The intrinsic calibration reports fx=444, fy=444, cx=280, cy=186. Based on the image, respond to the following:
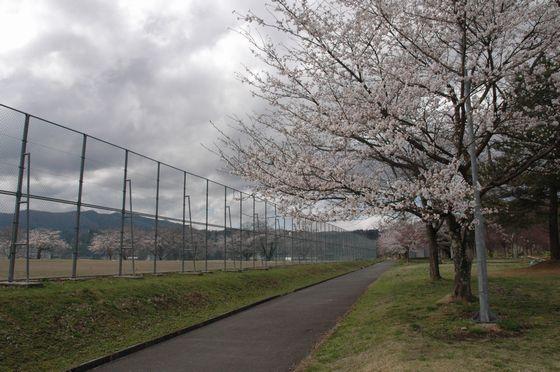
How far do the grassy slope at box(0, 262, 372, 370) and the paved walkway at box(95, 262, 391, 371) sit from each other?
0.67m

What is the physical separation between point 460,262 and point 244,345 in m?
6.40

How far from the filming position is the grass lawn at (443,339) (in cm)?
624

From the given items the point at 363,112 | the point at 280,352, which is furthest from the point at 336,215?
the point at 280,352

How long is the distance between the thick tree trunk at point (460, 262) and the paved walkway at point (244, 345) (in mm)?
3513

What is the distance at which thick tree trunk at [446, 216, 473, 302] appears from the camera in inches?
460

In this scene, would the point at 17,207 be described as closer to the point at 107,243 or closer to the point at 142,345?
the point at 107,243

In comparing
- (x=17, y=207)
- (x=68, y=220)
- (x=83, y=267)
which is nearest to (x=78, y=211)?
(x=68, y=220)

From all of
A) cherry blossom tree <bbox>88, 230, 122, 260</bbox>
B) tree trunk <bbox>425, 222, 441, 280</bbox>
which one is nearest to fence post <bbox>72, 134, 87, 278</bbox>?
cherry blossom tree <bbox>88, 230, 122, 260</bbox>

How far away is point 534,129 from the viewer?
11016 millimetres

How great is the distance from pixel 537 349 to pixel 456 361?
181 centimetres

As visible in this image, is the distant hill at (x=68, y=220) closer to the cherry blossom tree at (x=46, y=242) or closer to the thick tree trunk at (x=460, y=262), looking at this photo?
the cherry blossom tree at (x=46, y=242)

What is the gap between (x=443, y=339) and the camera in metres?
7.94

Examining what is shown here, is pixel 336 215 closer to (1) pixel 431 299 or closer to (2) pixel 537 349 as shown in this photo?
(2) pixel 537 349

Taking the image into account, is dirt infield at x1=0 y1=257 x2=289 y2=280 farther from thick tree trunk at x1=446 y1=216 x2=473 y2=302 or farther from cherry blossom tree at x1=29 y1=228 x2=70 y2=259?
thick tree trunk at x1=446 y1=216 x2=473 y2=302
